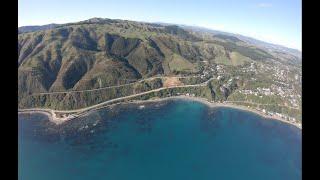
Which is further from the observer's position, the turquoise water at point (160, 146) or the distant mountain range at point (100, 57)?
the distant mountain range at point (100, 57)

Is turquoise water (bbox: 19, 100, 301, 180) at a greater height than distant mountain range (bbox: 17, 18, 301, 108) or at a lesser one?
lesser

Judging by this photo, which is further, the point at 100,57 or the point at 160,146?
the point at 100,57

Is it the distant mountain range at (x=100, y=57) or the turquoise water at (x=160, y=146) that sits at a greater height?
the distant mountain range at (x=100, y=57)

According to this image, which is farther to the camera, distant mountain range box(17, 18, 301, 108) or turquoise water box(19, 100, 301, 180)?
distant mountain range box(17, 18, 301, 108)

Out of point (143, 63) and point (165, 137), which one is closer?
point (165, 137)

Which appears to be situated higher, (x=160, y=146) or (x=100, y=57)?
(x=100, y=57)
